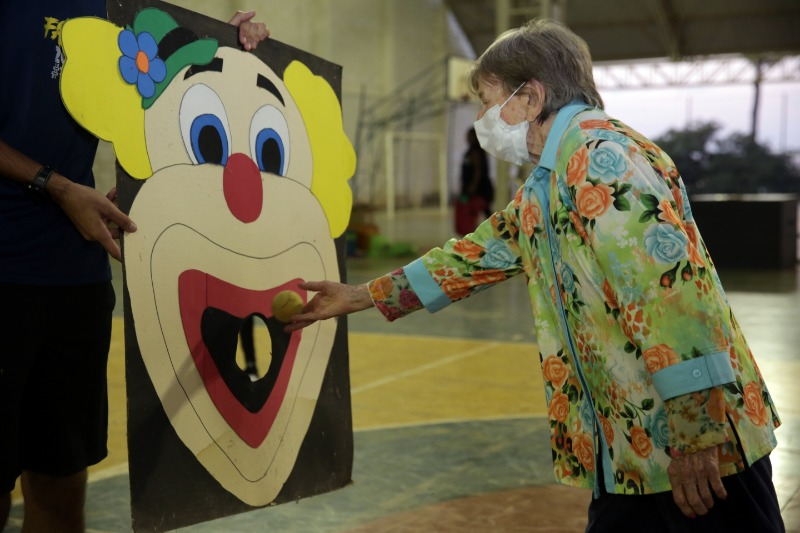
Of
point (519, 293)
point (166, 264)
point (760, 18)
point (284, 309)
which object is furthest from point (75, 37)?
point (760, 18)

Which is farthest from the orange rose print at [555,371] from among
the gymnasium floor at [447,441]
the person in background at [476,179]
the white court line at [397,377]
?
the person in background at [476,179]

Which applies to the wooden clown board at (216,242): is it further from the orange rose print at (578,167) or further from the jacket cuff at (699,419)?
the jacket cuff at (699,419)

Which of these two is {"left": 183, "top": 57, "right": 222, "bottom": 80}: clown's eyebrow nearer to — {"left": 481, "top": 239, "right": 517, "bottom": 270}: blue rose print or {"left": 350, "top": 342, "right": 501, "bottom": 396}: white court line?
{"left": 481, "top": 239, "right": 517, "bottom": 270}: blue rose print

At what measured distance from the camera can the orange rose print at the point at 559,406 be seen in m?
1.94

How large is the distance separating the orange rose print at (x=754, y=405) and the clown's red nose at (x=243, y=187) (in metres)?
1.31

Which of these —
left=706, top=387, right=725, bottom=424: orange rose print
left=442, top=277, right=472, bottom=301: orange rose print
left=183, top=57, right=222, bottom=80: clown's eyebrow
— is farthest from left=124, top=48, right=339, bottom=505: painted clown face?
left=706, top=387, right=725, bottom=424: orange rose print

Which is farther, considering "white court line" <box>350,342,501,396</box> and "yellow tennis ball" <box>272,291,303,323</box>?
"white court line" <box>350,342,501,396</box>

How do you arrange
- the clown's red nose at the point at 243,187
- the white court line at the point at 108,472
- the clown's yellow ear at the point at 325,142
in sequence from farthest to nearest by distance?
the white court line at the point at 108,472, the clown's yellow ear at the point at 325,142, the clown's red nose at the point at 243,187

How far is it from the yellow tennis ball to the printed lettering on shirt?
2.53 feet

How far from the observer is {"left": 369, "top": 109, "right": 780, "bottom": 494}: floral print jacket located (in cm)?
169

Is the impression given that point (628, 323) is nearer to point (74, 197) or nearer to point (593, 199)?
point (593, 199)

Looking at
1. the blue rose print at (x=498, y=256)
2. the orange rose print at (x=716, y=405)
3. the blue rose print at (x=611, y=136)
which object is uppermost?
the blue rose print at (x=611, y=136)

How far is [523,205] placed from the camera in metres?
1.96

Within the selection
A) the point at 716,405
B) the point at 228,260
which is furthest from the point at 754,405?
the point at 228,260
